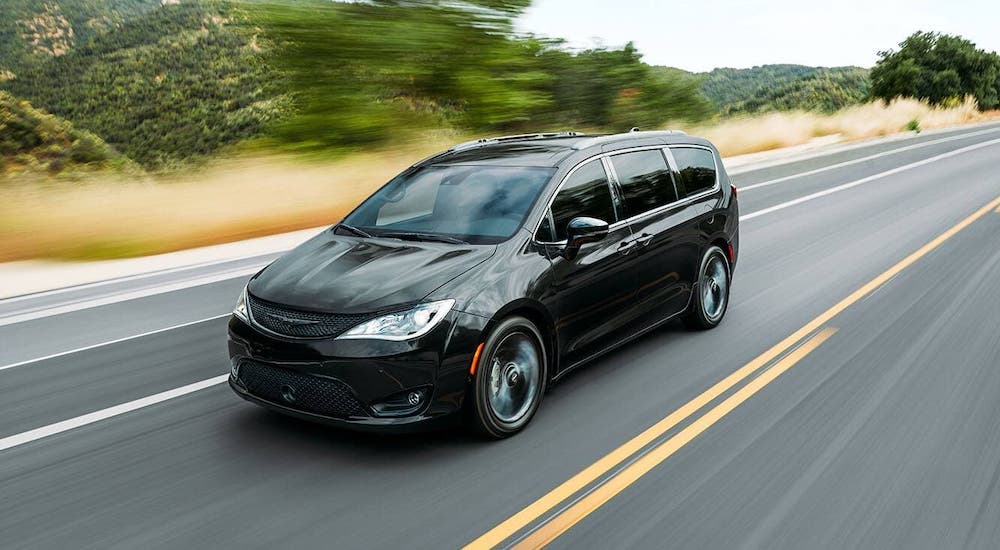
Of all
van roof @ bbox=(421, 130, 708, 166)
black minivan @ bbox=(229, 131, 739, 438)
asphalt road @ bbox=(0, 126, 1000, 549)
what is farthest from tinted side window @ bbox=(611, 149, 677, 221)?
asphalt road @ bbox=(0, 126, 1000, 549)

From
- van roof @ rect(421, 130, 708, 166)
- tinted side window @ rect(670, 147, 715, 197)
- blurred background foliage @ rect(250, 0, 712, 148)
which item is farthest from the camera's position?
blurred background foliage @ rect(250, 0, 712, 148)

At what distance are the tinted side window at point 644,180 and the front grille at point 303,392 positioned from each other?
2.63m

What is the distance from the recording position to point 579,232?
5699mm

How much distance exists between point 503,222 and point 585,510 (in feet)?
6.70

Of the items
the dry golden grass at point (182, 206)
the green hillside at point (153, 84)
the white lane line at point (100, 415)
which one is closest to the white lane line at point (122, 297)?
the dry golden grass at point (182, 206)

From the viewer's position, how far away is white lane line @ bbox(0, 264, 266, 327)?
8.63 meters

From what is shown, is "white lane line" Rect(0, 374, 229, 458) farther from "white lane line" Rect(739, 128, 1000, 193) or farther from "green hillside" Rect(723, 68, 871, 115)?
"green hillside" Rect(723, 68, 871, 115)

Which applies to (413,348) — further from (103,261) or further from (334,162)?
(334,162)

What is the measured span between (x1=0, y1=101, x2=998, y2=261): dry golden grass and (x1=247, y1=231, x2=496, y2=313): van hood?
7184 mm

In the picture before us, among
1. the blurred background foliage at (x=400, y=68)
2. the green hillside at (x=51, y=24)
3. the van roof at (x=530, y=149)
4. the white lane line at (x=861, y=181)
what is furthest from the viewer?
the green hillside at (x=51, y=24)

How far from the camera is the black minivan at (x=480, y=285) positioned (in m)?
4.87

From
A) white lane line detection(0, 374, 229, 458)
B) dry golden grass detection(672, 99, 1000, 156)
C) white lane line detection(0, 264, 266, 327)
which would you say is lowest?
dry golden grass detection(672, 99, 1000, 156)

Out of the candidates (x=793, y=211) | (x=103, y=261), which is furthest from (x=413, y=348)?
(x=793, y=211)

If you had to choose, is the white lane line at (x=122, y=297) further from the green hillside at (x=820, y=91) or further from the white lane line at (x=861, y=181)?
the green hillside at (x=820, y=91)
